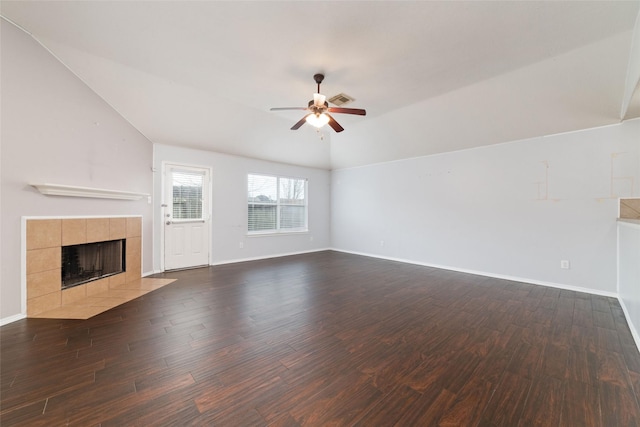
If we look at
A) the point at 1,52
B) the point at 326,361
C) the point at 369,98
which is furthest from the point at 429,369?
Answer: the point at 1,52

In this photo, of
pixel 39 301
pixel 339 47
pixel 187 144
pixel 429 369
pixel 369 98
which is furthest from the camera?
pixel 187 144

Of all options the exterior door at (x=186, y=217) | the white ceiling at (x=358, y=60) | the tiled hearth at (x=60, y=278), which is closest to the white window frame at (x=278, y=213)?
the exterior door at (x=186, y=217)

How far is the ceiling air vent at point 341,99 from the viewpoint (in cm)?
368

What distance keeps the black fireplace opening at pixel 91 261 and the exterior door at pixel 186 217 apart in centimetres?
88

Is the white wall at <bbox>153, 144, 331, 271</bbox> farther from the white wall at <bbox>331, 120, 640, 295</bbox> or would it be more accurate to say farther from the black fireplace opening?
the white wall at <bbox>331, 120, 640, 295</bbox>

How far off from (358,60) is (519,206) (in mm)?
3755

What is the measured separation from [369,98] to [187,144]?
365 cm

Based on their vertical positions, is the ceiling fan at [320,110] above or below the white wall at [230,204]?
above

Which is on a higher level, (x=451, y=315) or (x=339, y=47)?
(x=339, y=47)

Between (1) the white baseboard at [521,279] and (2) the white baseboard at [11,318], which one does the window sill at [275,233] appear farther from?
(2) the white baseboard at [11,318]

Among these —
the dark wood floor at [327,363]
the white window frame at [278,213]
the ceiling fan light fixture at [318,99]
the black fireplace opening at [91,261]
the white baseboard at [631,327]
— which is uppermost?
the ceiling fan light fixture at [318,99]

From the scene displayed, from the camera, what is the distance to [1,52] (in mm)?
2482

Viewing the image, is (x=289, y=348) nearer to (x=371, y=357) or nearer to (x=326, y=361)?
(x=326, y=361)

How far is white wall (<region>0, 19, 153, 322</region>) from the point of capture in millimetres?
2553
